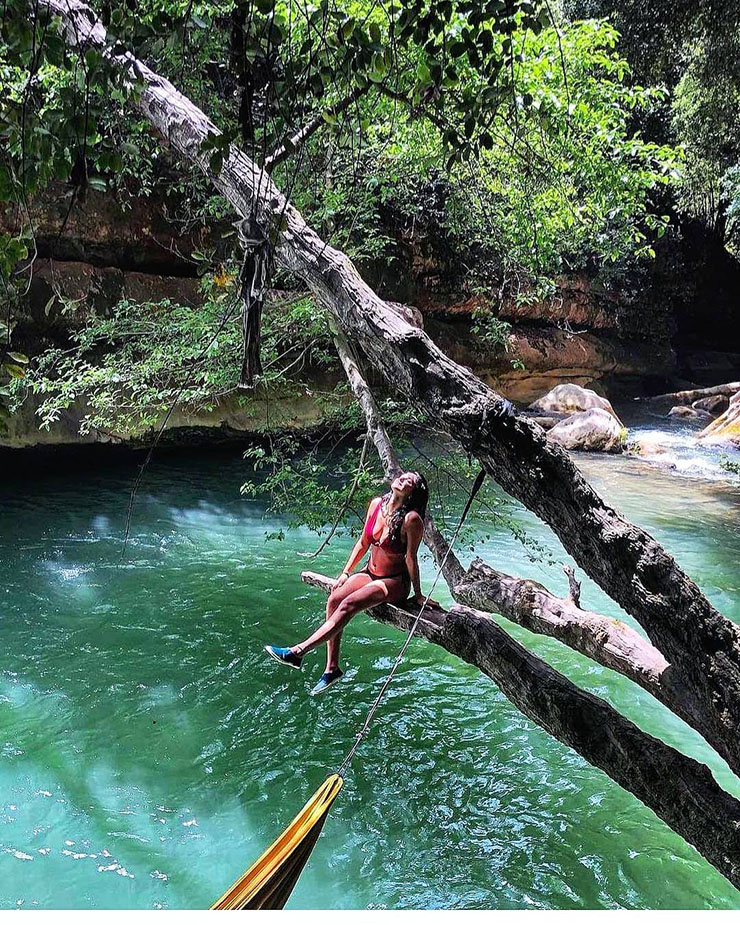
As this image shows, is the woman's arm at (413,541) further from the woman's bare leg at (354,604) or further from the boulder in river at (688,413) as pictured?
the boulder in river at (688,413)

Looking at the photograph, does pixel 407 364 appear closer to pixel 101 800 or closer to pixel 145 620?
pixel 101 800

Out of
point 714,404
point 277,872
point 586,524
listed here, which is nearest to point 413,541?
point 586,524

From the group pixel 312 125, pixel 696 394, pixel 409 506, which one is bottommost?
pixel 409 506

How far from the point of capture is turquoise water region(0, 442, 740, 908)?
3.12m

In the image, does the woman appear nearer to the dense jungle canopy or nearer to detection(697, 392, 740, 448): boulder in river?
the dense jungle canopy

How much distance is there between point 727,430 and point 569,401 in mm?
2631

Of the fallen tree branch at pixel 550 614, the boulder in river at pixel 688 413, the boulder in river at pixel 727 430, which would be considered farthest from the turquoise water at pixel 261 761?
the boulder in river at pixel 688 413

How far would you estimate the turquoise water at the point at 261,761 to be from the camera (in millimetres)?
3117

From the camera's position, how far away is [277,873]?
178cm

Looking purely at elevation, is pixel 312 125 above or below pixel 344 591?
above

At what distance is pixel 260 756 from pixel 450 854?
3.94 feet

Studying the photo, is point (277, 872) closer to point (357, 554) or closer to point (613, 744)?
point (613, 744)

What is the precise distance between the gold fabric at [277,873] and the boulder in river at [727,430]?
1121cm

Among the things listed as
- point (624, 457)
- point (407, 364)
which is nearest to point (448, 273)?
point (624, 457)
